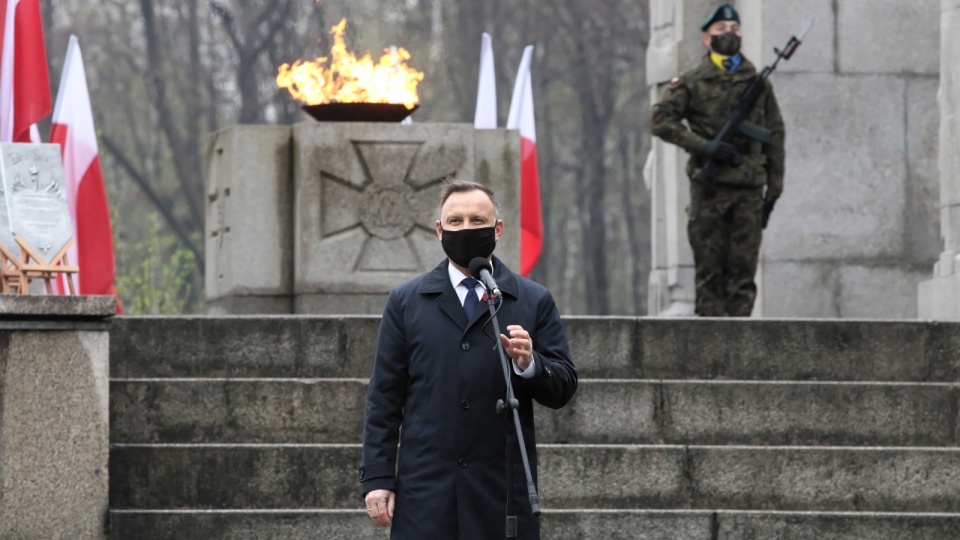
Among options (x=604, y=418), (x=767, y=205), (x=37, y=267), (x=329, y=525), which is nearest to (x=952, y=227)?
(x=767, y=205)

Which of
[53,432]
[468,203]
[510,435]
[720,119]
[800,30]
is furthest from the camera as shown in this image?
[800,30]

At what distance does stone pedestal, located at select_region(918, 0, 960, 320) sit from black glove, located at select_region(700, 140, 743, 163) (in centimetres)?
168

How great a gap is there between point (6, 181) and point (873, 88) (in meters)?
8.26

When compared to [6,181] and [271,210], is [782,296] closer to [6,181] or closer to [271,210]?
[271,210]

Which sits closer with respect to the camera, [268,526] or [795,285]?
[268,526]

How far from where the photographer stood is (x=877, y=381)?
11461 millimetres

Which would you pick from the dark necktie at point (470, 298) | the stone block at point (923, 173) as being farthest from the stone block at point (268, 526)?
the stone block at point (923, 173)

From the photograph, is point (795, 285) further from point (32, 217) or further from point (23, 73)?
point (32, 217)

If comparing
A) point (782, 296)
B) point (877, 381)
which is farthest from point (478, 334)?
point (782, 296)

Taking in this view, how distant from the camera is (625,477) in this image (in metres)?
10.2

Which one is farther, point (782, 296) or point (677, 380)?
point (782, 296)

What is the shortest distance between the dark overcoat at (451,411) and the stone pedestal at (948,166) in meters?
7.94

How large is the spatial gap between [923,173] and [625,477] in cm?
806

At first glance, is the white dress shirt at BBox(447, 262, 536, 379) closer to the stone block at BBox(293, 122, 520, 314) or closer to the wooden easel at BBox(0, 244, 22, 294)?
the wooden easel at BBox(0, 244, 22, 294)
